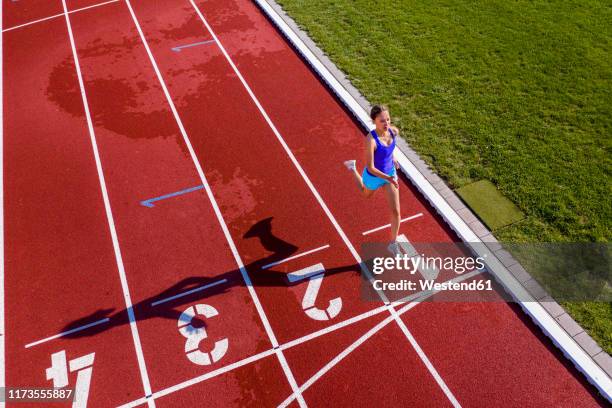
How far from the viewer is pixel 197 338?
6891 millimetres

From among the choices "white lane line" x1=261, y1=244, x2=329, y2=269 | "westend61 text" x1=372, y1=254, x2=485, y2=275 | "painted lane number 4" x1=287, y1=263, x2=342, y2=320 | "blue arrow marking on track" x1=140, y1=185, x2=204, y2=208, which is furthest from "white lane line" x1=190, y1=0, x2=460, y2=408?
"blue arrow marking on track" x1=140, y1=185, x2=204, y2=208

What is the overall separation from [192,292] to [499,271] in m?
4.93

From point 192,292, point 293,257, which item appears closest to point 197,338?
point 192,292

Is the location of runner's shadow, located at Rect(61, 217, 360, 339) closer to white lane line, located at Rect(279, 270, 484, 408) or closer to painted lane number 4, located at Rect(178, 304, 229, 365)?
painted lane number 4, located at Rect(178, 304, 229, 365)

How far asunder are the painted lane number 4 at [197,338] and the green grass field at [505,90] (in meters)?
4.90

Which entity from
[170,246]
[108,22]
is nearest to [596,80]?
[170,246]

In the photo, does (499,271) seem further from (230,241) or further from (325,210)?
(230,241)

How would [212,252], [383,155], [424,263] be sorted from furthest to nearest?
[212,252] → [424,263] → [383,155]

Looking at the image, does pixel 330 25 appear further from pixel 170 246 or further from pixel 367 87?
pixel 170 246

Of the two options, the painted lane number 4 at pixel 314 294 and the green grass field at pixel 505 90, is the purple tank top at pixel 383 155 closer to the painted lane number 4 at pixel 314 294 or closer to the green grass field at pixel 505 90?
the painted lane number 4 at pixel 314 294

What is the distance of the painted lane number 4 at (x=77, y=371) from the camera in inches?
253

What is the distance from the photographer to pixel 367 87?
10742 mm

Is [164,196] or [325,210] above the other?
[325,210]

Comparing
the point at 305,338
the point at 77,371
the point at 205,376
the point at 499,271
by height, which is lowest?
the point at 77,371
